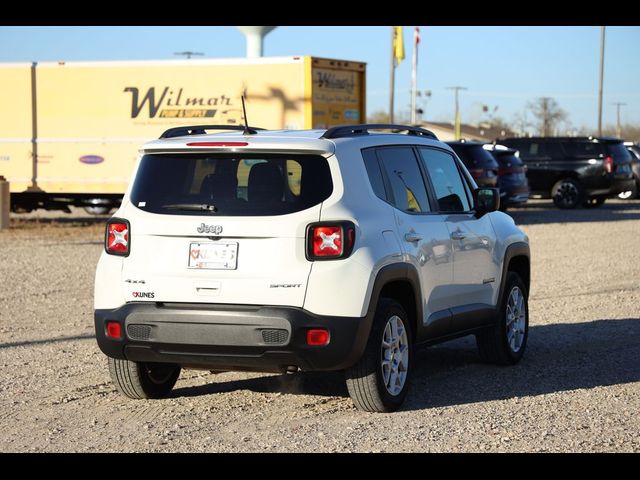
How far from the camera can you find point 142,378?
764 centimetres

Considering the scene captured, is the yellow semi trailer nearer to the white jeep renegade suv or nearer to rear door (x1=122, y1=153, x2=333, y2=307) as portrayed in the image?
the white jeep renegade suv

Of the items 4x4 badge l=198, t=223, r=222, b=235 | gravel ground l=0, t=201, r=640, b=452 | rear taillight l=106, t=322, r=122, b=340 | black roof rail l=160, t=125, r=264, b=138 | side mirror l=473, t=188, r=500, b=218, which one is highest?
black roof rail l=160, t=125, r=264, b=138

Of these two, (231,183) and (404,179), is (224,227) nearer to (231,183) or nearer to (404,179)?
(231,183)

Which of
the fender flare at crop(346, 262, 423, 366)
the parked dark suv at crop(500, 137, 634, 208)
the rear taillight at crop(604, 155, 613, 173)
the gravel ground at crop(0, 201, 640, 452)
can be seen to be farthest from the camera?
the parked dark suv at crop(500, 137, 634, 208)

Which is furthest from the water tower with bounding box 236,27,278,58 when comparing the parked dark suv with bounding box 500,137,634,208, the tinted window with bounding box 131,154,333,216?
the tinted window with bounding box 131,154,333,216

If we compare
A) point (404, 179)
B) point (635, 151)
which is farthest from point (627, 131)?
point (404, 179)

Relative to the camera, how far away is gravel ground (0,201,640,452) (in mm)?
6543

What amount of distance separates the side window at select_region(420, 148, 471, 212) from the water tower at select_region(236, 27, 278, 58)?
1151 inches

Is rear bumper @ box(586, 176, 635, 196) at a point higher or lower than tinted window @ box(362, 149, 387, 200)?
lower

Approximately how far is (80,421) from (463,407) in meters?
2.37

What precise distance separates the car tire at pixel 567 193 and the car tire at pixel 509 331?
23555mm

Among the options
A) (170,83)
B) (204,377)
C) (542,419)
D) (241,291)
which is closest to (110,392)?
(204,377)

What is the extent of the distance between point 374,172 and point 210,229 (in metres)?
1.16
